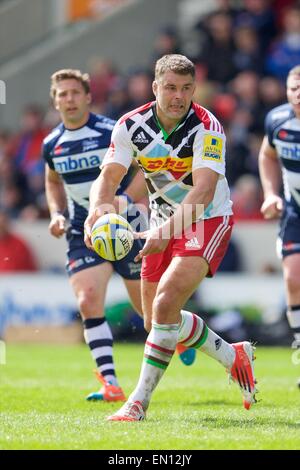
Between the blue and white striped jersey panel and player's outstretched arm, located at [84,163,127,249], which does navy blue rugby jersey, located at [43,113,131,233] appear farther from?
player's outstretched arm, located at [84,163,127,249]

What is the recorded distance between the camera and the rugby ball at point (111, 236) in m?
7.82

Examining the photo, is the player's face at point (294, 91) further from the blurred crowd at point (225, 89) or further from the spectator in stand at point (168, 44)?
the spectator in stand at point (168, 44)

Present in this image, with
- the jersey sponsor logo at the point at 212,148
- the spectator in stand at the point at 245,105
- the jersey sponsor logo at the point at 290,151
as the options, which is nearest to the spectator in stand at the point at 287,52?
the spectator in stand at the point at 245,105

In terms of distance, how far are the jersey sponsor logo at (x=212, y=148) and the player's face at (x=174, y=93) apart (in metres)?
0.27

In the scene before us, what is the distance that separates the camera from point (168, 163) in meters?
8.34

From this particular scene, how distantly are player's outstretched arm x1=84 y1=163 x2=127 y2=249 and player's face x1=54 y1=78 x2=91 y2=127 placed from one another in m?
2.07

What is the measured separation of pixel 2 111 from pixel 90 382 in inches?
446

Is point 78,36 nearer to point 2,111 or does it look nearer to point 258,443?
point 2,111

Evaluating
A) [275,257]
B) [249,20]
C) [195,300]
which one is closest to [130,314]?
[195,300]

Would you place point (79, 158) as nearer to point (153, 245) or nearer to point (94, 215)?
point (94, 215)

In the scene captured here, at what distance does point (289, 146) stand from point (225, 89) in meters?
8.89

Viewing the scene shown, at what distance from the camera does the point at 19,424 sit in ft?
26.1

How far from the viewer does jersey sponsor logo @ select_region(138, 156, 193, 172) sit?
326 inches

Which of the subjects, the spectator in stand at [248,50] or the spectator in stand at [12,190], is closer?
the spectator in stand at [248,50]
